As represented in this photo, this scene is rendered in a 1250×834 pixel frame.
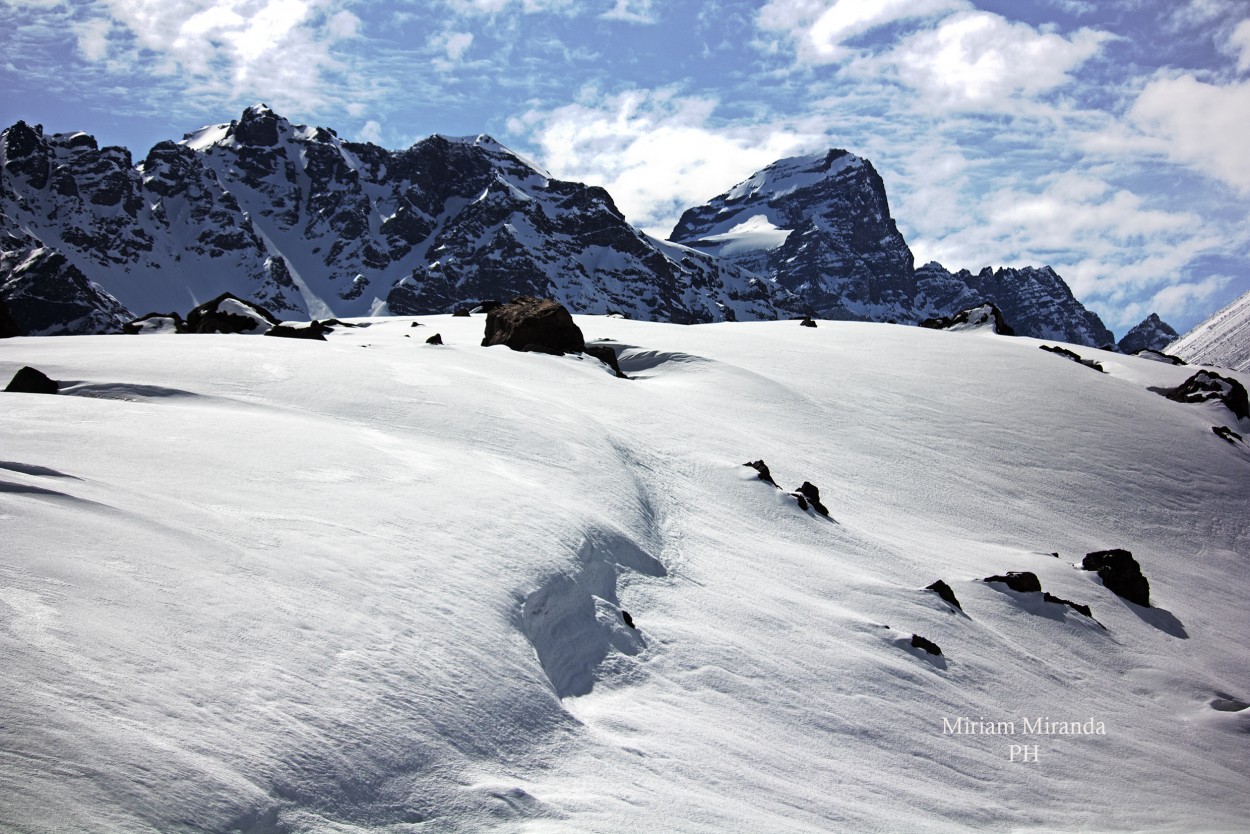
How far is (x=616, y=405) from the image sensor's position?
74.6ft

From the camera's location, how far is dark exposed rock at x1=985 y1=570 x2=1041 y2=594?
17.7 meters

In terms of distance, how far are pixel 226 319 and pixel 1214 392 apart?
3604 cm

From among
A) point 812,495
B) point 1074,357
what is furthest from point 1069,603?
point 1074,357

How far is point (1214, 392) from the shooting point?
117 feet

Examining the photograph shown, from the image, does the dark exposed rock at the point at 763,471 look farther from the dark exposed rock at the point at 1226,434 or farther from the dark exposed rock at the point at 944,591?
the dark exposed rock at the point at 1226,434

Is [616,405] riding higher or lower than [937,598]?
higher

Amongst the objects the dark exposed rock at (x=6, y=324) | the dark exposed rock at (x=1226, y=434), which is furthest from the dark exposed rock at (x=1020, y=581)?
the dark exposed rock at (x=6, y=324)

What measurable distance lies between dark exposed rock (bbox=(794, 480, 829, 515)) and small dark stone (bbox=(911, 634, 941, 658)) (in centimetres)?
510

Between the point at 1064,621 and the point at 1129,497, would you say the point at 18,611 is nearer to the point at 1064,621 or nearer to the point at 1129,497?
the point at 1064,621

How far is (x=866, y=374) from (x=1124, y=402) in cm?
896

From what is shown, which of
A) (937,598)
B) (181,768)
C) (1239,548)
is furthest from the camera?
(1239,548)

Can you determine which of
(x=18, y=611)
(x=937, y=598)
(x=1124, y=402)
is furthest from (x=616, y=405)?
(x=1124, y=402)

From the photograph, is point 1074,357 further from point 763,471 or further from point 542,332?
point 763,471

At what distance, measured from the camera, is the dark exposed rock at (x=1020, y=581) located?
1770cm
